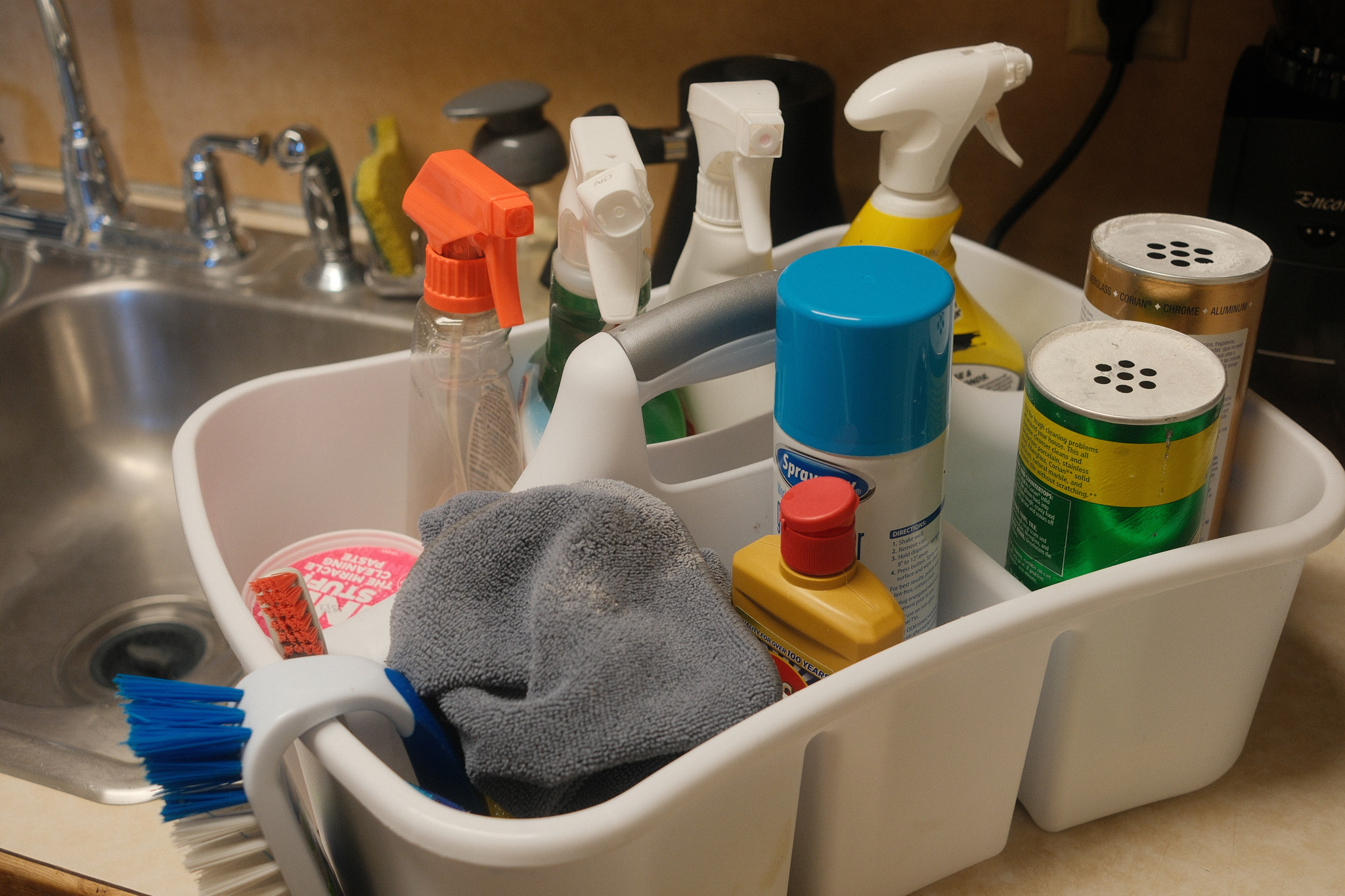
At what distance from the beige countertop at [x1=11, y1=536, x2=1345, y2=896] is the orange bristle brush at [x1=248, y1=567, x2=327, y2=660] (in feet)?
0.38

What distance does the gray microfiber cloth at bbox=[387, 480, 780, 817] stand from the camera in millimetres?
341

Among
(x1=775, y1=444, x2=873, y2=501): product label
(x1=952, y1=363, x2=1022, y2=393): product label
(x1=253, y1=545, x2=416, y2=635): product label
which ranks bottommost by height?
(x1=253, y1=545, x2=416, y2=635): product label

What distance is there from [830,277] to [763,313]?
64 mm

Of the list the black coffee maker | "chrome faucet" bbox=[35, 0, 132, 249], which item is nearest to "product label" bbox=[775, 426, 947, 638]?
the black coffee maker

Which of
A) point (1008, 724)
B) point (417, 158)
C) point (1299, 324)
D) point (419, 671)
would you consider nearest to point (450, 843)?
point (419, 671)

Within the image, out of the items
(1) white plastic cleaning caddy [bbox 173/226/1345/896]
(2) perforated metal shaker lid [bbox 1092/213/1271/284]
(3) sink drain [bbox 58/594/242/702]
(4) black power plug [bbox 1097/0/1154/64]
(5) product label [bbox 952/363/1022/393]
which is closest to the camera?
(1) white plastic cleaning caddy [bbox 173/226/1345/896]

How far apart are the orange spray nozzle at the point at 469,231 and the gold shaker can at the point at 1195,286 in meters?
0.24

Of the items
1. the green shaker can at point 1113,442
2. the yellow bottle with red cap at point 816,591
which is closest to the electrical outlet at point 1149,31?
the green shaker can at point 1113,442

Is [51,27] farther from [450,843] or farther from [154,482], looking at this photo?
[450,843]

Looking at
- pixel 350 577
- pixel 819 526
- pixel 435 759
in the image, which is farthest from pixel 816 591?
pixel 350 577

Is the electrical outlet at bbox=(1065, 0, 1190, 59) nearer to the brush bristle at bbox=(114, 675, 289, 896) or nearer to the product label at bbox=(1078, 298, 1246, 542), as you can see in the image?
the product label at bbox=(1078, 298, 1246, 542)

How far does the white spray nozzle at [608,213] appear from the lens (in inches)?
17.0

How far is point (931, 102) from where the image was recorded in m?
0.48

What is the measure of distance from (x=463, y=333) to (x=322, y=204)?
44cm
